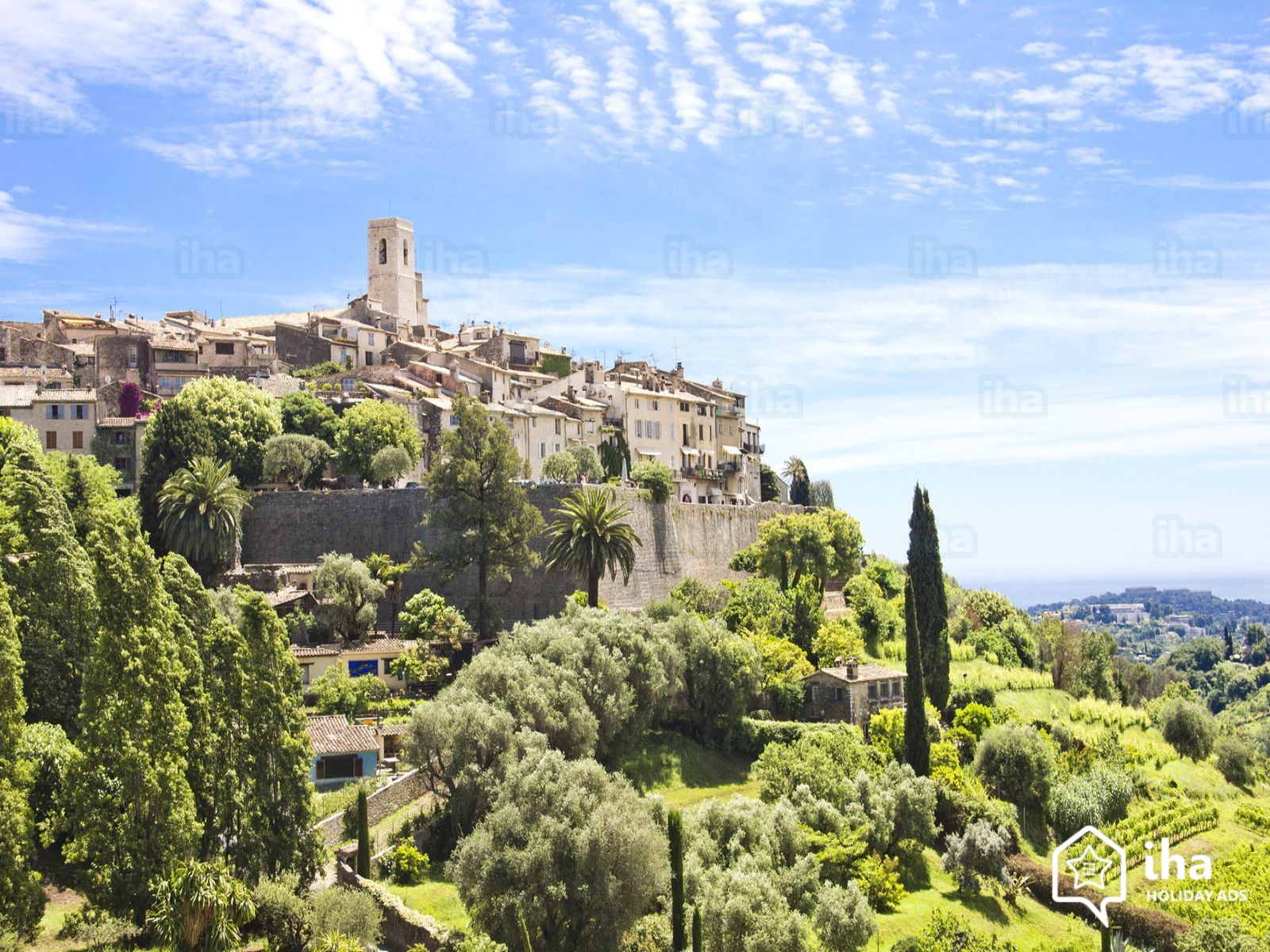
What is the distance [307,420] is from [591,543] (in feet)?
80.6

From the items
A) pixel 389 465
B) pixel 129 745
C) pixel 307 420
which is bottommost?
pixel 129 745

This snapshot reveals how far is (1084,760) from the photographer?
169 ft

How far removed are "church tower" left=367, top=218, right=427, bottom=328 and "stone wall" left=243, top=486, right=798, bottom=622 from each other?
50638 mm

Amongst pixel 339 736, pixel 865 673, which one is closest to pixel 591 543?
pixel 865 673

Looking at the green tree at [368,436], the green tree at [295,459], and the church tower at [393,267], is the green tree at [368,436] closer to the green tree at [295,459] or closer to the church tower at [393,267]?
the green tree at [295,459]

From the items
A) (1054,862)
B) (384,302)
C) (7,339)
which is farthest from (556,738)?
(384,302)

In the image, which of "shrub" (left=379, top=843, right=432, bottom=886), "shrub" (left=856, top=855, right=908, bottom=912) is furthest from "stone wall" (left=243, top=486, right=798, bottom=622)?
"shrub" (left=379, top=843, right=432, bottom=886)

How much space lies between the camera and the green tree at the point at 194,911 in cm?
2555

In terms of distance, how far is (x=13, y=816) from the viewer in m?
24.7

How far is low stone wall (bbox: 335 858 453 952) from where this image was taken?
1135 inches

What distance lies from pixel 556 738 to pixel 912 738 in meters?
13.3

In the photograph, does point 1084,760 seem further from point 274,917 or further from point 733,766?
point 274,917

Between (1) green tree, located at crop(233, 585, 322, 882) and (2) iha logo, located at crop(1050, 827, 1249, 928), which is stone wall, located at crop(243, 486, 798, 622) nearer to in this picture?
(2) iha logo, located at crop(1050, 827, 1249, 928)

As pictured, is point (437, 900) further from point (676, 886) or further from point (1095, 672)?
point (1095, 672)
